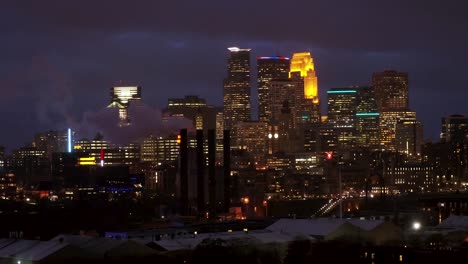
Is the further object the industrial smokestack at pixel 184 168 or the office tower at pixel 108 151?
the office tower at pixel 108 151

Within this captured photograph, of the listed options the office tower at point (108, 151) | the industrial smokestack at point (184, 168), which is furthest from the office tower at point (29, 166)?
the industrial smokestack at point (184, 168)

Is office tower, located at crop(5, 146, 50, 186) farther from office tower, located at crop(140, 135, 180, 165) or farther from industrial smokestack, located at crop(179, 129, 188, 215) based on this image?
industrial smokestack, located at crop(179, 129, 188, 215)

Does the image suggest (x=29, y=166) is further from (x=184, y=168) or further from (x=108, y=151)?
(x=184, y=168)

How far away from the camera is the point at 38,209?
95.0 metres

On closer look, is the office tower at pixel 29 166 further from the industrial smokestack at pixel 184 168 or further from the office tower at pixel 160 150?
the industrial smokestack at pixel 184 168

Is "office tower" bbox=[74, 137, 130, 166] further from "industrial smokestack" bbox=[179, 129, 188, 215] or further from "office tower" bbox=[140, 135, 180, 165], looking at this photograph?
"industrial smokestack" bbox=[179, 129, 188, 215]

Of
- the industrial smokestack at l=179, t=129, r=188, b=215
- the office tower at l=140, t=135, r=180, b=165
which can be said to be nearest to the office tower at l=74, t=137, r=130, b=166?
the office tower at l=140, t=135, r=180, b=165

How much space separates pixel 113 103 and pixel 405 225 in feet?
322

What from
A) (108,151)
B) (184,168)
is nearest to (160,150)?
(108,151)

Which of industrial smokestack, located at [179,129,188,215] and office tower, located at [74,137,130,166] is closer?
industrial smokestack, located at [179,129,188,215]

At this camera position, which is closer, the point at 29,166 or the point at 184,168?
the point at 184,168

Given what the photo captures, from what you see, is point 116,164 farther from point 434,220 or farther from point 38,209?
point 434,220

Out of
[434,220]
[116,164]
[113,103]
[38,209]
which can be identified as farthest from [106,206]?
[113,103]

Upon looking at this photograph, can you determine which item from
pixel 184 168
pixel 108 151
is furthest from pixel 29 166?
pixel 184 168
